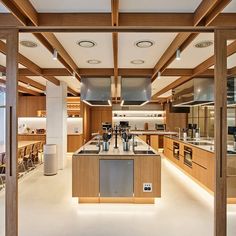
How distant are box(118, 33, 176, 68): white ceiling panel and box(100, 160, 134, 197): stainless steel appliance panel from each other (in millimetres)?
1909

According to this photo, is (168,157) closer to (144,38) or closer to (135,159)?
(135,159)

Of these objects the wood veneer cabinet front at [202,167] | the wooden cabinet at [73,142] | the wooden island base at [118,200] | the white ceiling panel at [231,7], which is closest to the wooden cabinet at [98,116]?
the wooden cabinet at [73,142]

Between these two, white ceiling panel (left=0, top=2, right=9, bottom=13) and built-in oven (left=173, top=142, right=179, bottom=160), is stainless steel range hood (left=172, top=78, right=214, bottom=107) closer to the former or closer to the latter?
built-in oven (left=173, top=142, right=179, bottom=160)

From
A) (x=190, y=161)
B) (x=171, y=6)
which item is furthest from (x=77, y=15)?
(x=190, y=161)

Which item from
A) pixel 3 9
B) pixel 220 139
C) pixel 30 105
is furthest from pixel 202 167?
pixel 30 105

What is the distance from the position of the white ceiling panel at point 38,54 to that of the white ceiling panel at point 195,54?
237cm

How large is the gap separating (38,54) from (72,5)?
207 centimetres

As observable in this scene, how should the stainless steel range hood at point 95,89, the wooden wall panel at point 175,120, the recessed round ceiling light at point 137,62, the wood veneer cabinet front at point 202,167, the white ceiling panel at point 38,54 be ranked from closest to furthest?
the white ceiling panel at point 38,54, the wood veneer cabinet front at point 202,167, the recessed round ceiling light at point 137,62, the stainless steel range hood at point 95,89, the wooden wall panel at point 175,120

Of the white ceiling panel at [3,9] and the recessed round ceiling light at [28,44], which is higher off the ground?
the recessed round ceiling light at [28,44]

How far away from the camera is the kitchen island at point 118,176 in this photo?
158 inches

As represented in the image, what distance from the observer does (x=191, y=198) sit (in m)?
4.50

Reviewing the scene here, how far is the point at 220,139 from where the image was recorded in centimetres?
248

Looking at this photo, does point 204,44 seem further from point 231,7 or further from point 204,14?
point 204,14

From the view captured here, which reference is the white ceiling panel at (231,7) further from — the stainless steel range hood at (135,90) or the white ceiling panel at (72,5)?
the stainless steel range hood at (135,90)
